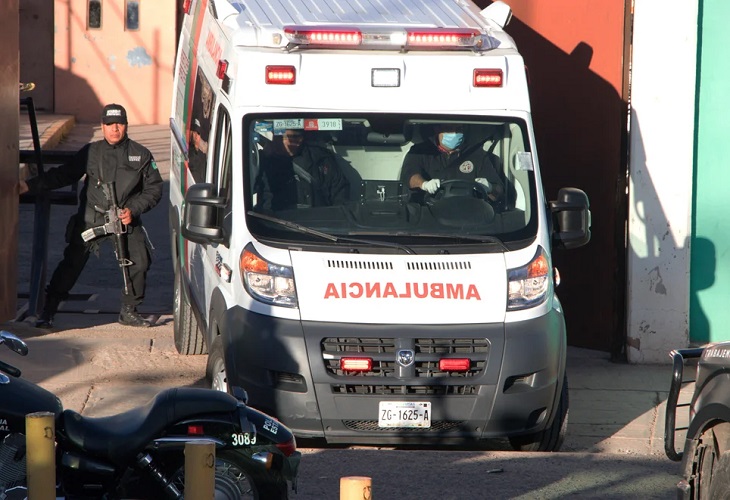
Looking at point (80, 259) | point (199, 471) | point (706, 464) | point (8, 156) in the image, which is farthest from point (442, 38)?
point (8, 156)


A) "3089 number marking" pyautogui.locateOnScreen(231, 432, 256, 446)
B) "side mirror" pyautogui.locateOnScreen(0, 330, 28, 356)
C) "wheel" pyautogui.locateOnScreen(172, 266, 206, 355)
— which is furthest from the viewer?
"wheel" pyautogui.locateOnScreen(172, 266, 206, 355)

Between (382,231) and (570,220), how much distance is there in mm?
1199

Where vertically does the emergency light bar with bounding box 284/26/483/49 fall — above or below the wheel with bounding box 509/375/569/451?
above

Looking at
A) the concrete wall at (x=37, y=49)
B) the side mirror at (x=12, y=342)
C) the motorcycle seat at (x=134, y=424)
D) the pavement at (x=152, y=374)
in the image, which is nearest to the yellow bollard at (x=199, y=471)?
the motorcycle seat at (x=134, y=424)

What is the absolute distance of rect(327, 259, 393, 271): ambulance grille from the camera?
6.99 metres

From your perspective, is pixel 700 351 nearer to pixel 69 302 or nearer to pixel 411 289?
pixel 411 289

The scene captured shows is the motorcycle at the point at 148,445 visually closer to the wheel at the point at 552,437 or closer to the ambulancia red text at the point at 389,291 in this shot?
the ambulancia red text at the point at 389,291

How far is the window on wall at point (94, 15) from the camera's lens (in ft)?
75.1

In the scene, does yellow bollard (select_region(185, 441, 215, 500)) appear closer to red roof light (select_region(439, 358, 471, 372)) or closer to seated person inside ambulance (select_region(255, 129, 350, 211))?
red roof light (select_region(439, 358, 471, 372))

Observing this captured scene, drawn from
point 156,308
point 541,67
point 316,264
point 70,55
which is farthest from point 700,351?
point 70,55

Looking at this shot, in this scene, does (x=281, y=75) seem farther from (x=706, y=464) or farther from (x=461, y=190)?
(x=706, y=464)

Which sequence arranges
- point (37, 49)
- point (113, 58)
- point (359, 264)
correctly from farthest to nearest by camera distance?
point (37, 49) < point (113, 58) < point (359, 264)

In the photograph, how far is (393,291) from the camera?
6.96 meters

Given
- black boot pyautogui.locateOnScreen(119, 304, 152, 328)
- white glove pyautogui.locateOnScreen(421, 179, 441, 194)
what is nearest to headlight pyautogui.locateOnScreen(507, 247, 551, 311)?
white glove pyautogui.locateOnScreen(421, 179, 441, 194)
